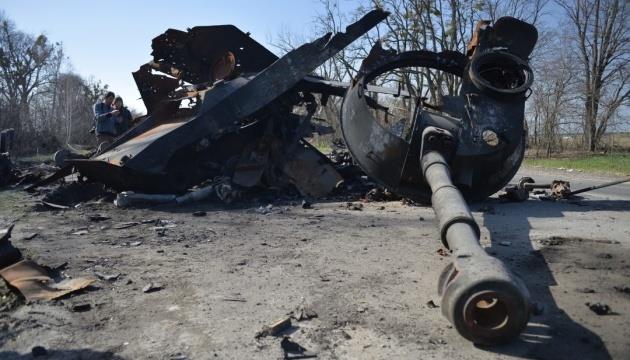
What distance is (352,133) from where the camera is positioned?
23.0ft

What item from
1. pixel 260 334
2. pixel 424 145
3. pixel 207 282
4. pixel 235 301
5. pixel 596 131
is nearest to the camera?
pixel 260 334

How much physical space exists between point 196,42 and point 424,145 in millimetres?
6741

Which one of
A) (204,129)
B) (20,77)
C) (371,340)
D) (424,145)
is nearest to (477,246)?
(371,340)

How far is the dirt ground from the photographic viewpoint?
281 centimetres

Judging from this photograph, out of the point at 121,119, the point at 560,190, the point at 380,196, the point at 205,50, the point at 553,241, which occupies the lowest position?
the point at 553,241

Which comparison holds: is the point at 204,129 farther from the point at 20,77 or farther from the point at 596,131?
the point at 20,77

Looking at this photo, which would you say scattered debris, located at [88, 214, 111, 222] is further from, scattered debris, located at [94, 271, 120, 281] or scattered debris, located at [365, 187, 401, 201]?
scattered debris, located at [365, 187, 401, 201]

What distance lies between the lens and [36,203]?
8031mm

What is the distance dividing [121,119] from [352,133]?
615 cm

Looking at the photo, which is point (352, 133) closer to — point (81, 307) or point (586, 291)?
point (586, 291)

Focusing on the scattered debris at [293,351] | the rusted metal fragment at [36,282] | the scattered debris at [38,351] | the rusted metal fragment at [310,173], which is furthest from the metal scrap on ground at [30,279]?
the rusted metal fragment at [310,173]

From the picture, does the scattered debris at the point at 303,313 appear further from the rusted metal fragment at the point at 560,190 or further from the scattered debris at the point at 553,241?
the rusted metal fragment at the point at 560,190

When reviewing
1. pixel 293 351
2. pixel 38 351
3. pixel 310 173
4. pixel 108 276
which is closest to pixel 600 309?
pixel 293 351

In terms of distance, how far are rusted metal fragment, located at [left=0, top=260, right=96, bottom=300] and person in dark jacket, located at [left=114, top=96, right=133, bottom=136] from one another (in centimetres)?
725
